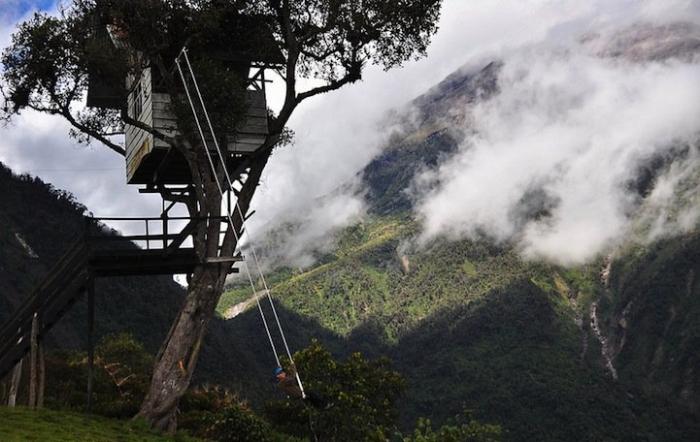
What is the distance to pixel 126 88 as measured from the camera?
97.5ft

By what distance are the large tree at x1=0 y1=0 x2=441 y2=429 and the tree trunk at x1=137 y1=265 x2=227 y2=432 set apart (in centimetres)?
3

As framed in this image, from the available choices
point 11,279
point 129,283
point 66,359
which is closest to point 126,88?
point 66,359

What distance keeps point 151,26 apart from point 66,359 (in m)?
18.1

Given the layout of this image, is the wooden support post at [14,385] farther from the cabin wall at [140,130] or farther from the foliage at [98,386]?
the cabin wall at [140,130]

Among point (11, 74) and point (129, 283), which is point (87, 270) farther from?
point (129, 283)

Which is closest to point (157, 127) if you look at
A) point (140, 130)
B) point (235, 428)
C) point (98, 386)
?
point (140, 130)

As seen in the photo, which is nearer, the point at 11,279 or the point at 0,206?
the point at 11,279

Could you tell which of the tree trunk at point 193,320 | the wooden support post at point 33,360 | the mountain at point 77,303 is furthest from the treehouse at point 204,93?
the mountain at point 77,303

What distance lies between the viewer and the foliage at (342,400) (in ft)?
143

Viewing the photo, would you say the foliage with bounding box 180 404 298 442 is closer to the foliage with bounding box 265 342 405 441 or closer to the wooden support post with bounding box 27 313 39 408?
the wooden support post with bounding box 27 313 39 408

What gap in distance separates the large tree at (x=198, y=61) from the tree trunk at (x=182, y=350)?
30 mm

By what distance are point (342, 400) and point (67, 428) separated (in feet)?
80.9

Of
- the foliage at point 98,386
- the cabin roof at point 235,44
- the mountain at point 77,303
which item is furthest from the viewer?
the mountain at point 77,303

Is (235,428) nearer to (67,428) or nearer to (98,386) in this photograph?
(67,428)
